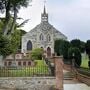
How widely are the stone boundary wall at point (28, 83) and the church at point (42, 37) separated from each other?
64.3 meters

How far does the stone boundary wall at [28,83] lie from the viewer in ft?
72.9

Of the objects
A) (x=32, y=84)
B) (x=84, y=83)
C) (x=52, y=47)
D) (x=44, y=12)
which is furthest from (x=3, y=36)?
(x=44, y=12)

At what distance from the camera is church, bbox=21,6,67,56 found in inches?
3440

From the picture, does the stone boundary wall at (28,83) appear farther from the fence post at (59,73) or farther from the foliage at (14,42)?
the foliage at (14,42)

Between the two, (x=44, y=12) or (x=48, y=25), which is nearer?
(x=48, y=25)

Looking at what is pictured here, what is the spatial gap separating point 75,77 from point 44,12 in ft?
231

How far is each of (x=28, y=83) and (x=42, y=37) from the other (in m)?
66.8

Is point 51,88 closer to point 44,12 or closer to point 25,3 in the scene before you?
point 25,3

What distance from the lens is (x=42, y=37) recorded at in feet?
292

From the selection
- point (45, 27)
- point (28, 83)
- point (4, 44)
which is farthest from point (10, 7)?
point (45, 27)

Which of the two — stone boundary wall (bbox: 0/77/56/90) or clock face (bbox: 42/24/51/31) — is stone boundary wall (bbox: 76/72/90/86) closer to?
stone boundary wall (bbox: 0/77/56/90)

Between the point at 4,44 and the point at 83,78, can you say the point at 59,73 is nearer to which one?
the point at 83,78

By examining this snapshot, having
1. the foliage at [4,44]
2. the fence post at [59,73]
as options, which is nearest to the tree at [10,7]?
the foliage at [4,44]

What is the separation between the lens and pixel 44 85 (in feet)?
73.0
